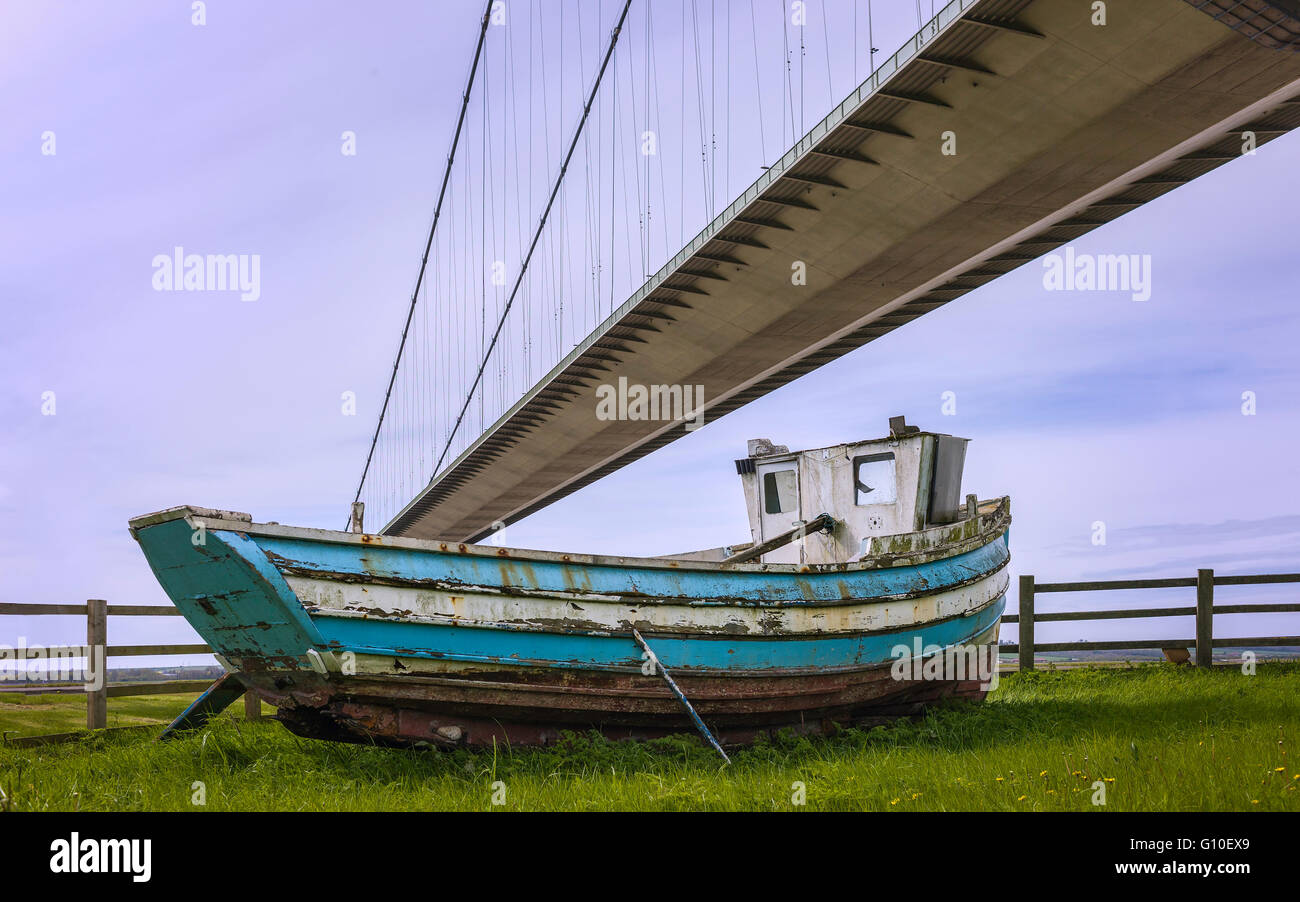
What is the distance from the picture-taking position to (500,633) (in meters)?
6.28

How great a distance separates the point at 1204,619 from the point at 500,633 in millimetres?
10911

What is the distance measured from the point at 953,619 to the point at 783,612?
249 cm

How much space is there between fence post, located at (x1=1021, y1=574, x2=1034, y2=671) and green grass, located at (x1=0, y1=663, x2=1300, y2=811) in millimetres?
5156

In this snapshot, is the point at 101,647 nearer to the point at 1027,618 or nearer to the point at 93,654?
the point at 93,654

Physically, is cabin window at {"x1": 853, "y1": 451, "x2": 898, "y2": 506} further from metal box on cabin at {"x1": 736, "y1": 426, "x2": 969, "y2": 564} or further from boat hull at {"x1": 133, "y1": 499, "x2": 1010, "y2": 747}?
boat hull at {"x1": 133, "y1": 499, "x2": 1010, "y2": 747}

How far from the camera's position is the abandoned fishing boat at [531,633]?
5871 millimetres

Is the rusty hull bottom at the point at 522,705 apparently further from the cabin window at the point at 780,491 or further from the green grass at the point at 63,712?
the green grass at the point at 63,712

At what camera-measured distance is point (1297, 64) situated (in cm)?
1997

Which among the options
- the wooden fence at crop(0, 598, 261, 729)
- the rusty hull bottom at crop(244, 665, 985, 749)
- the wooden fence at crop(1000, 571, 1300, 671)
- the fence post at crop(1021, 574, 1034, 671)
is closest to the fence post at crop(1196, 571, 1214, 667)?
the wooden fence at crop(1000, 571, 1300, 671)

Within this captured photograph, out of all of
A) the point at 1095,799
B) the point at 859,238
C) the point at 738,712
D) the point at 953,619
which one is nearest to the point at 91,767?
the point at 738,712

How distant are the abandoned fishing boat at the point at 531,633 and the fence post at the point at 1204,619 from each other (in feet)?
20.9

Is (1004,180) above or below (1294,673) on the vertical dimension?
above

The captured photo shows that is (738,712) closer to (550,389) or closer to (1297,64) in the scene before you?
(1297,64)

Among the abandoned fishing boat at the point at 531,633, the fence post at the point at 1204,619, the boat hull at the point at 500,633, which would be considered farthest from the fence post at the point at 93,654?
the fence post at the point at 1204,619
